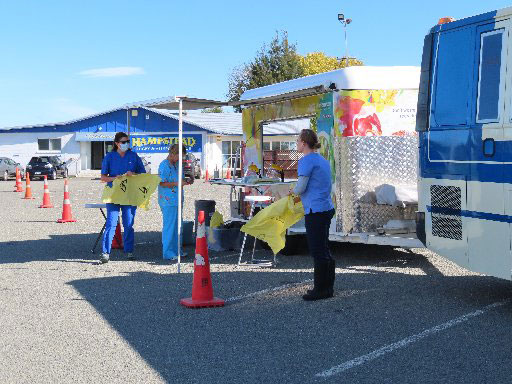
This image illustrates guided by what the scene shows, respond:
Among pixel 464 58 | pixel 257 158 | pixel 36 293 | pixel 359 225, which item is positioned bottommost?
pixel 36 293

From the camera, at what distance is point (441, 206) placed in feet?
25.9

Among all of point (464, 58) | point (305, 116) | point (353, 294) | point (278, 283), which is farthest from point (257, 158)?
point (464, 58)

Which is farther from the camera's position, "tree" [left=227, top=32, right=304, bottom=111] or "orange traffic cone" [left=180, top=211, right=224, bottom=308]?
"tree" [left=227, top=32, right=304, bottom=111]

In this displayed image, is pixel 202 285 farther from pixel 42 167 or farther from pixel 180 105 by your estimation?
pixel 42 167

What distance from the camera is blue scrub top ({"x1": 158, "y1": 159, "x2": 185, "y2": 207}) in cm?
1116

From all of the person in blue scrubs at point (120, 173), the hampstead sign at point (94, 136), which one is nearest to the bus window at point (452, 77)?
the person in blue scrubs at point (120, 173)

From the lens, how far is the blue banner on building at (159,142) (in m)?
51.1

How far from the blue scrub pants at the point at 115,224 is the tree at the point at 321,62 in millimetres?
Result: 65704

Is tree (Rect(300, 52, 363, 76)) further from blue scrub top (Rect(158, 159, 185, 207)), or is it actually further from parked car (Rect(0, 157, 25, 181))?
blue scrub top (Rect(158, 159, 185, 207))

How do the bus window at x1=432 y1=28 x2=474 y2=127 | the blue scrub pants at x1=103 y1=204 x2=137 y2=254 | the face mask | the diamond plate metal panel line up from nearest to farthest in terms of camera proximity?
the bus window at x1=432 y1=28 x2=474 y2=127 → the diamond plate metal panel → the blue scrub pants at x1=103 y1=204 x2=137 y2=254 → the face mask

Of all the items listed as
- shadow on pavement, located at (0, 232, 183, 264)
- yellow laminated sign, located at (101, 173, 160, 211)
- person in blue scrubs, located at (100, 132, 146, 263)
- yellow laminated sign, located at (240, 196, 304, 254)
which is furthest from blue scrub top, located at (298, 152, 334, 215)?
shadow on pavement, located at (0, 232, 183, 264)

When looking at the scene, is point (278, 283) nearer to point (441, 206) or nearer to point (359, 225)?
point (359, 225)

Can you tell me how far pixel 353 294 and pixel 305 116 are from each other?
11.7 feet

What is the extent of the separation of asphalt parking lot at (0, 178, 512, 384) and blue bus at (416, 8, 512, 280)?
0.73m
